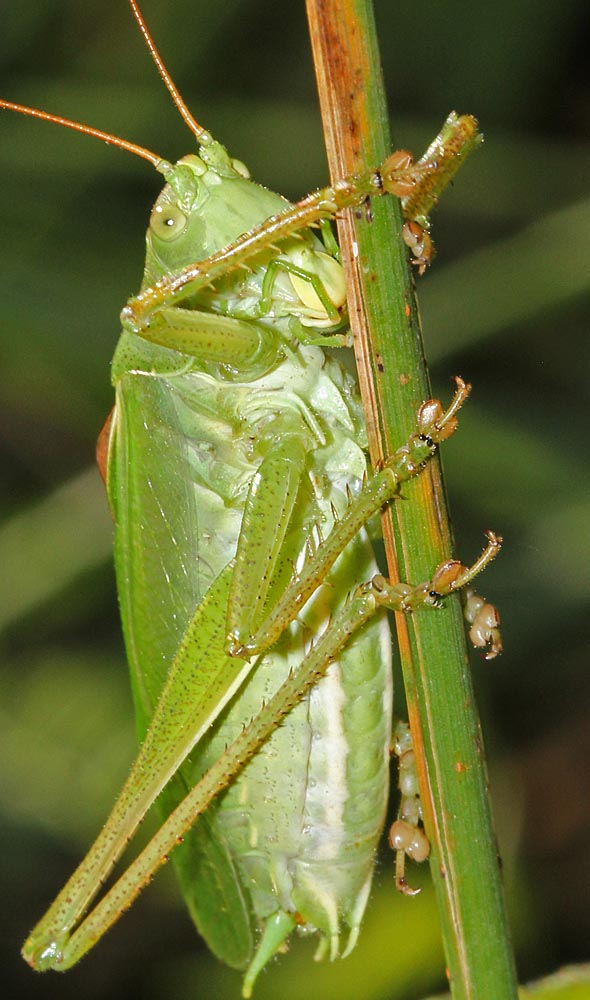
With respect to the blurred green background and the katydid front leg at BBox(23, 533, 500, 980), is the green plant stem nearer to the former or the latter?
the katydid front leg at BBox(23, 533, 500, 980)

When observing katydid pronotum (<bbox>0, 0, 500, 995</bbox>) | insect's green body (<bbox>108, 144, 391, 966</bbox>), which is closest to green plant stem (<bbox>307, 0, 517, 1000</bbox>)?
katydid pronotum (<bbox>0, 0, 500, 995</bbox>)

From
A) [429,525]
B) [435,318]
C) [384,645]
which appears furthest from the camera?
[435,318]

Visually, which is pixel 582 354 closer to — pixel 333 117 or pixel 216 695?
pixel 216 695

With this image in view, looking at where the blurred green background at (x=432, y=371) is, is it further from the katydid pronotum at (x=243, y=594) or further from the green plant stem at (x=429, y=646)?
the green plant stem at (x=429, y=646)

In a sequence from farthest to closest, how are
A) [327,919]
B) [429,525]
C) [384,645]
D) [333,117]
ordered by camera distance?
[327,919] < [384,645] < [429,525] < [333,117]

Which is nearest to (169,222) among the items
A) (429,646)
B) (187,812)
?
(429,646)

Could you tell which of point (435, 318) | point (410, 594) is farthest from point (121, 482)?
point (435, 318)

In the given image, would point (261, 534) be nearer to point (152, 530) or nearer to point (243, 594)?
point (243, 594)

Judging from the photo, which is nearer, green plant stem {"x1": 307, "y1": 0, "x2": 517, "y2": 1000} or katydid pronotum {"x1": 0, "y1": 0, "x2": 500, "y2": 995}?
green plant stem {"x1": 307, "y1": 0, "x2": 517, "y2": 1000}
